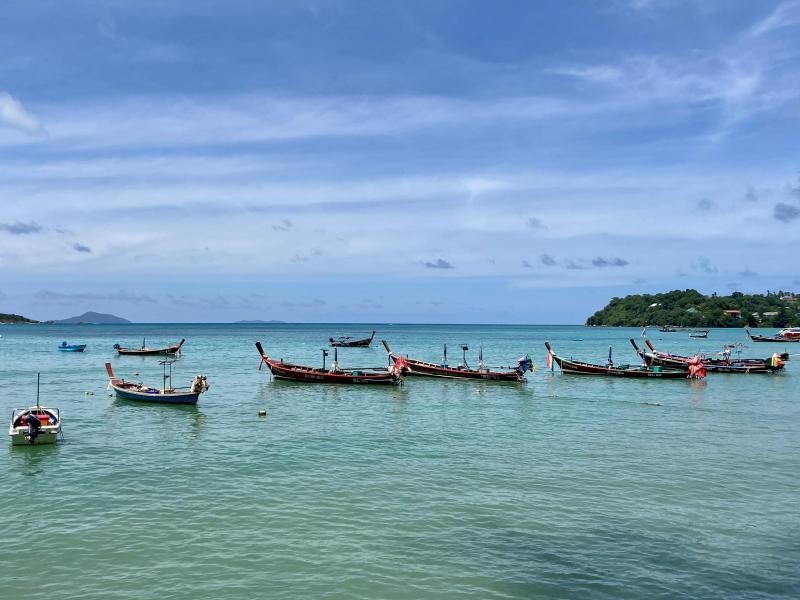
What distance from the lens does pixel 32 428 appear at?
2661 centimetres

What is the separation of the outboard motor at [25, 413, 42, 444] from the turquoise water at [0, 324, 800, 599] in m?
0.55

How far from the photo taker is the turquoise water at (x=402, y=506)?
14555 mm

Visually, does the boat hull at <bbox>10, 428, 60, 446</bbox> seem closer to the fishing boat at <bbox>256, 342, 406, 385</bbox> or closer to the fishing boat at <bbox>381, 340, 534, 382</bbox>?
the fishing boat at <bbox>256, 342, 406, 385</bbox>

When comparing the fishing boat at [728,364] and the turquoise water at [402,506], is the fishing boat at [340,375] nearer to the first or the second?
the turquoise water at [402,506]

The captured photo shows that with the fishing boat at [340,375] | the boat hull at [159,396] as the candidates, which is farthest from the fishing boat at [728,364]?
the boat hull at [159,396]

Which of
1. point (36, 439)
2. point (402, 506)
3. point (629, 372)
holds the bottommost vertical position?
point (402, 506)

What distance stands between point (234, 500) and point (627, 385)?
145 feet

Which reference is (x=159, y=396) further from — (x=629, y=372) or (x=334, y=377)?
(x=629, y=372)

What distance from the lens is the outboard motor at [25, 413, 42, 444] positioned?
26609mm

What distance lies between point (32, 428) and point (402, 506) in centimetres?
1718

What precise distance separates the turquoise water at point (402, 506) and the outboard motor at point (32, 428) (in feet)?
1.81

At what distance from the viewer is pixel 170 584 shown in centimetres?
1420

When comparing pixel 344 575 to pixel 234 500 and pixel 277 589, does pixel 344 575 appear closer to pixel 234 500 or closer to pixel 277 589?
pixel 277 589

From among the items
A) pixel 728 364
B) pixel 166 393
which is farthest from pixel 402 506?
pixel 728 364
